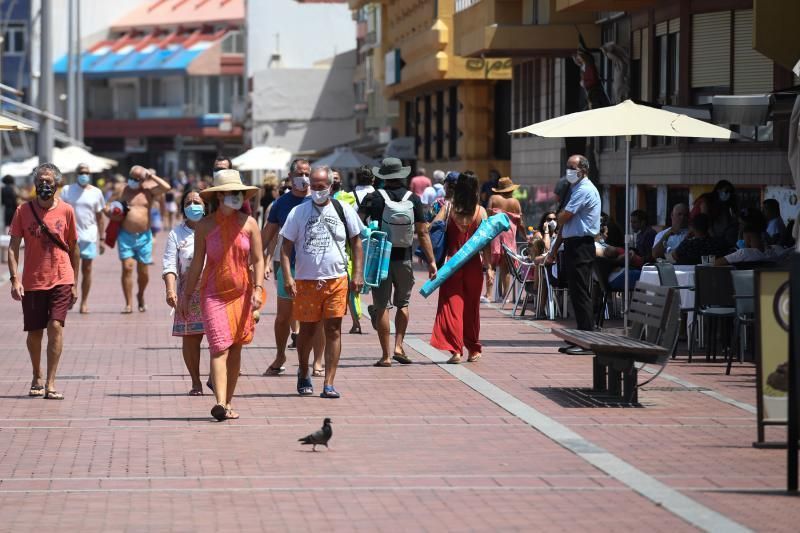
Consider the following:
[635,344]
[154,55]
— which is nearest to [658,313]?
[635,344]

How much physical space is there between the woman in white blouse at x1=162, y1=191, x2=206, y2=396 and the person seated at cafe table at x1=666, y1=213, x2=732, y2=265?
5.02 m

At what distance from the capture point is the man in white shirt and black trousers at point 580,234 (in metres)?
15.8

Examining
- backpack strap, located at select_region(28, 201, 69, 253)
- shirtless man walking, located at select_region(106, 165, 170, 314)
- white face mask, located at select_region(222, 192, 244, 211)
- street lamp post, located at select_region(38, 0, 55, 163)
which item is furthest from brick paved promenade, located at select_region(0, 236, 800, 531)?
street lamp post, located at select_region(38, 0, 55, 163)

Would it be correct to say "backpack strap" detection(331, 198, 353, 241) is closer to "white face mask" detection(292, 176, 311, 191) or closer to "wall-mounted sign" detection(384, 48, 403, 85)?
"white face mask" detection(292, 176, 311, 191)

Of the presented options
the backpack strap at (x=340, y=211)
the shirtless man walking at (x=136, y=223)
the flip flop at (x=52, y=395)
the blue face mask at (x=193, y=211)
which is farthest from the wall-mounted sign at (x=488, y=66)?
the flip flop at (x=52, y=395)

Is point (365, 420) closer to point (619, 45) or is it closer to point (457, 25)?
point (619, 45)

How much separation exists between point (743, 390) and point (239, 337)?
160 inches

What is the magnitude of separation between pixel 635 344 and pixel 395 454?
2566 mm

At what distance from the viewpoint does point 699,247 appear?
663 inches

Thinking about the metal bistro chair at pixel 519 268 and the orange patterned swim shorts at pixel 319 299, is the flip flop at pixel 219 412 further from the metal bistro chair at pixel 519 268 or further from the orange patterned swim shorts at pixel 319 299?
the metal bistro chair at pixel 519 268

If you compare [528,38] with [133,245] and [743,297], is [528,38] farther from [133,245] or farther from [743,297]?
[743,297]

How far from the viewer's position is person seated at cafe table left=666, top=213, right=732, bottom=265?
16.8 metres

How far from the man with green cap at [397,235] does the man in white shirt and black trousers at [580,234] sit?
4.62ft

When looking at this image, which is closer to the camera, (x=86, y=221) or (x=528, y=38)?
(x=86, y=221)
